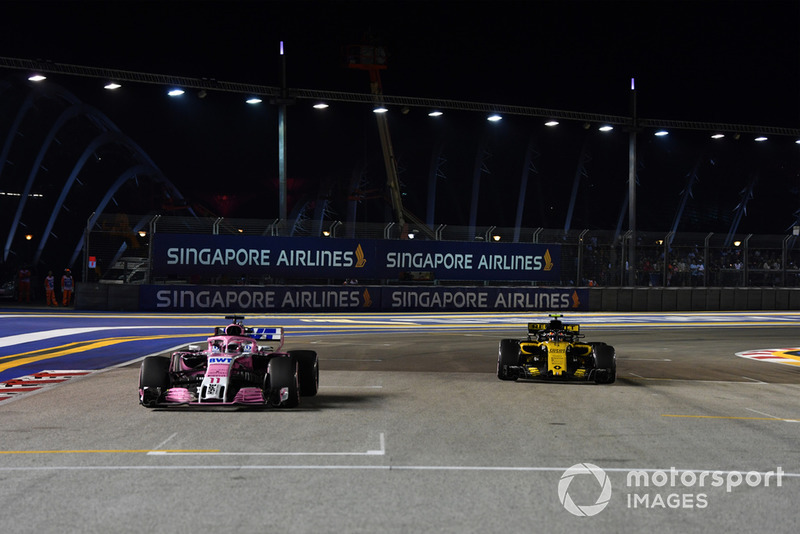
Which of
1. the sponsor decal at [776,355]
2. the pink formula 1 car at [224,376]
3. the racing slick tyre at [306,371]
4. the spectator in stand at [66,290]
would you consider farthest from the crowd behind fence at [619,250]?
the pink formula 1 car at [224,376]

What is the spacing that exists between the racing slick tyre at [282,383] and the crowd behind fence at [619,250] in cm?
2103

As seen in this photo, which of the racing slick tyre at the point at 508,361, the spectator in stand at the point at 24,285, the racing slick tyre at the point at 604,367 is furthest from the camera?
the spectator in stand at the point at 24,285

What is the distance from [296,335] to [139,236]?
33.9ft

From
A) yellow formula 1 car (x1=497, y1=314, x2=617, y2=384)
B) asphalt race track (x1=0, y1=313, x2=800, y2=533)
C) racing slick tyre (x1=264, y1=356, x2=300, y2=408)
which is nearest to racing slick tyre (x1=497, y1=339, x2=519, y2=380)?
yellow formula 1 car (x1=497, y1=314, x2=617, y2=384)

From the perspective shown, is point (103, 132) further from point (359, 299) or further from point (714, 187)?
point (714, 187)

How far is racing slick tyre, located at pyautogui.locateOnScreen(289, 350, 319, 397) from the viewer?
35.1 ft

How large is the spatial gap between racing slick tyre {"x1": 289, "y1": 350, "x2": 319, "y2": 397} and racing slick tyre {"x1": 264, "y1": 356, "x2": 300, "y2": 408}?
99cm

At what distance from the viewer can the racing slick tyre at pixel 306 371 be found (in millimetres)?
10703

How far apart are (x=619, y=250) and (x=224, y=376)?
2818cm

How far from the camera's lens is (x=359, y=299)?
32.6 meters

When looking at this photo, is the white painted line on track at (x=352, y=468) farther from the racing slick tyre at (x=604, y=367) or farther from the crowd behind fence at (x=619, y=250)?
the crowd behind fence at (x=619, y=250)

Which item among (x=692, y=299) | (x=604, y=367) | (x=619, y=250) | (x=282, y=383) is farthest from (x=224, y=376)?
(x=692, y=299)

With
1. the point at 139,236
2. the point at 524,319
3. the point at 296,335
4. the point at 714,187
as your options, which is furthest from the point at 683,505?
the point at 714,187
